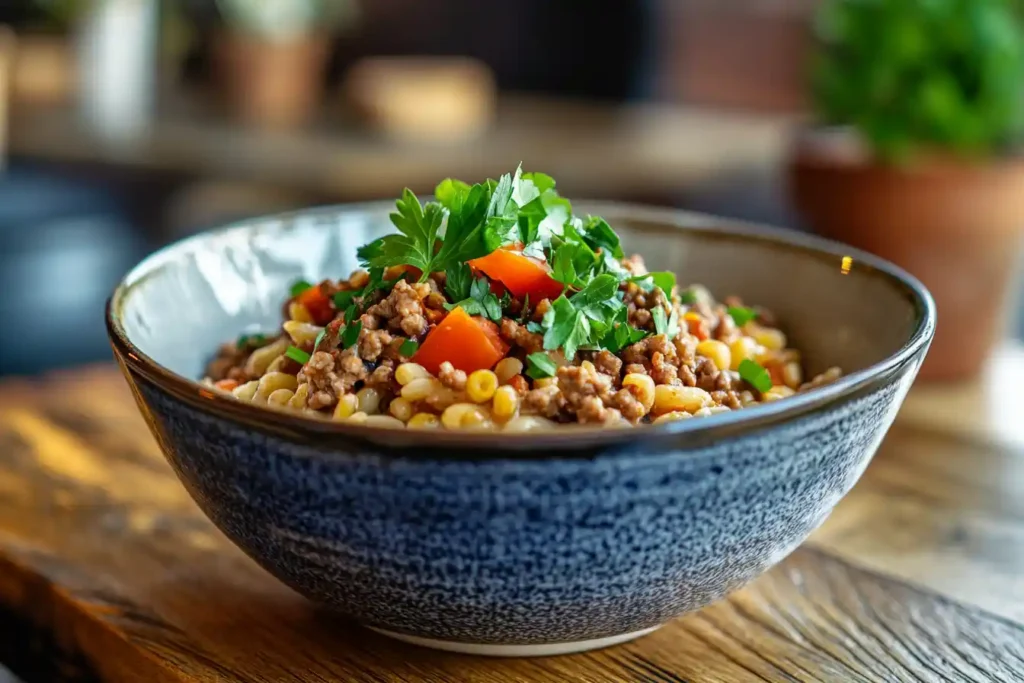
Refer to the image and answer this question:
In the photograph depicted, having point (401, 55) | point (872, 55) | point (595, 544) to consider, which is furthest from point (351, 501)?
point (401, 55)

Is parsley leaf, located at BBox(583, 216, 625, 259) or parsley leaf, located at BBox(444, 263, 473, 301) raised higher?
parsley leaf, located at BBox(583, 216, 625, 259)

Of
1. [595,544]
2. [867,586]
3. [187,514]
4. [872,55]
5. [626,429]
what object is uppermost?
→ [872,55]

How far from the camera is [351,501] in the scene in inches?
40.6

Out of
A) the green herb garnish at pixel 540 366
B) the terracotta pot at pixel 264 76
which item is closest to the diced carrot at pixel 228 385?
the green herb garnish at pixel 540 366

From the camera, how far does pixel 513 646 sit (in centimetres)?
123

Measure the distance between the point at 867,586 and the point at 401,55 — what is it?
770cm

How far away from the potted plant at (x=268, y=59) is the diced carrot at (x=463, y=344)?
4752 mm

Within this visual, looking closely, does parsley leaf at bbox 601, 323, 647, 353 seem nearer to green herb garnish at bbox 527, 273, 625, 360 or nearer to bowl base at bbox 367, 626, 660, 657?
green herb garnish at bbox 527, 273, 625, 360

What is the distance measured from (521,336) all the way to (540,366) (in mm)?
56

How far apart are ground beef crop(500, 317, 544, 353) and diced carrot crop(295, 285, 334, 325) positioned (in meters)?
0.30

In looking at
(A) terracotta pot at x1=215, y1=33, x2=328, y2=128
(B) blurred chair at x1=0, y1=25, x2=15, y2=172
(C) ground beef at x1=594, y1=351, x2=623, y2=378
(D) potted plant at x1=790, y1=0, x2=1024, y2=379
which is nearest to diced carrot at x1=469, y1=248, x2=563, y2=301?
(C) ground beef at x1=594, y1=351, x2=623, y2=378

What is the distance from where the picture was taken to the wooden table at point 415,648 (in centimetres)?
128

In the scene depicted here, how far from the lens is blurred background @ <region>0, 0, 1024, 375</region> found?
8.12ft

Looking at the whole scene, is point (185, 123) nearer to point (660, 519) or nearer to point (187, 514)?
point (187, 514)
